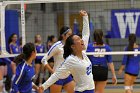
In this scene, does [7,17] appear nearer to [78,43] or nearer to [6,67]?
[6,67]

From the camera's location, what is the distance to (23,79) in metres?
6.66

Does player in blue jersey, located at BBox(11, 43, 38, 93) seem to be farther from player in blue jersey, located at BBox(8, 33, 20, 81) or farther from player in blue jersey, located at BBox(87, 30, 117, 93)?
player in blue jersey, located at BBox(8, 33, 20, 81)

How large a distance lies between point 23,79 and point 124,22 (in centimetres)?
858

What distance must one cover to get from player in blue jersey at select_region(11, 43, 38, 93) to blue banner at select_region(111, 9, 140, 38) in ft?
25.9

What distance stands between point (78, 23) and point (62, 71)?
10.3 meters


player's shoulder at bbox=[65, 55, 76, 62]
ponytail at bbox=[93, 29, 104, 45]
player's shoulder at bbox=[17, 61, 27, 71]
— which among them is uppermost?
ponytail at bbox=[93, 29, 104, 45]

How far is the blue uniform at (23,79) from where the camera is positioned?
6621 millimetres

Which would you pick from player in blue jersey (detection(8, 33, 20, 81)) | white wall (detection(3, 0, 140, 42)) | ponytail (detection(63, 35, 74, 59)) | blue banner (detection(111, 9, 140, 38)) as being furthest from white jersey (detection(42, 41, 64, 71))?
white wall (detection(3, 0, 140, 42))

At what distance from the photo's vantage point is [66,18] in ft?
54.9

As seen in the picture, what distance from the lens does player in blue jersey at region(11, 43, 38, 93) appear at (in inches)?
261

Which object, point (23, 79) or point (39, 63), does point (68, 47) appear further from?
point (39, 63)

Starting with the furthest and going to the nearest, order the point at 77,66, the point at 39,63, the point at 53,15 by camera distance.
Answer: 1. the point at 53,15
2. the point at 39,63
3. the point at 77,66

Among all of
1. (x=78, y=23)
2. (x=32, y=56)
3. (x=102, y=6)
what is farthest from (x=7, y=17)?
(x=32, y=56)

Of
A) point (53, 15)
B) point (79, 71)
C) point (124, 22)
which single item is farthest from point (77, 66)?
point (53, 15)
